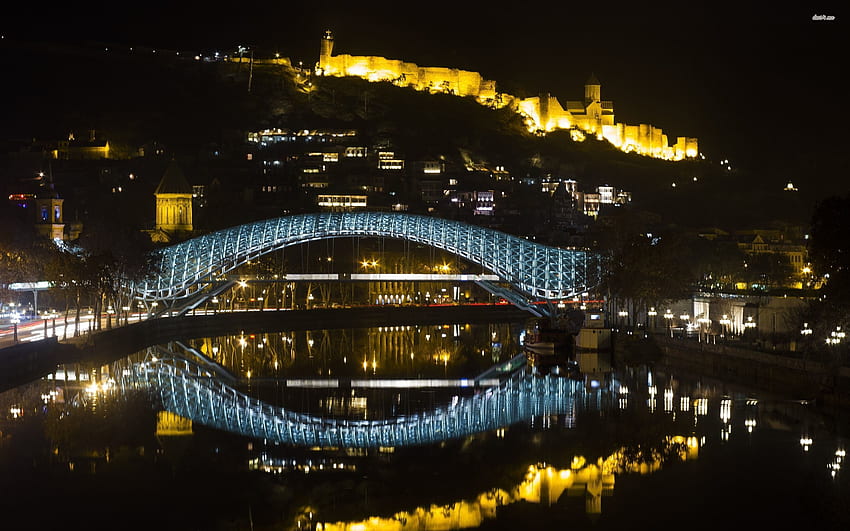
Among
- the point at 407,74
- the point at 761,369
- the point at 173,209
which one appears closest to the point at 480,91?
the point at 407,74

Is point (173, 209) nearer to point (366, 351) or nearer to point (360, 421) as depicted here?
point (366, 351)

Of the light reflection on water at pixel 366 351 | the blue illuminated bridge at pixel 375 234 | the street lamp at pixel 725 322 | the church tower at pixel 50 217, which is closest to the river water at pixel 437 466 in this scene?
the light reflection on water at pixel 366 351

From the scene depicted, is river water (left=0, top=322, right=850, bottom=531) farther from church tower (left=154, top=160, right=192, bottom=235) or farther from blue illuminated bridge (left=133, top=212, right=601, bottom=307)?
church tower (left=154, top=160, right=192, bottom=235)

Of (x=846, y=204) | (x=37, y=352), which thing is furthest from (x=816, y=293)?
(x=37, y=352)

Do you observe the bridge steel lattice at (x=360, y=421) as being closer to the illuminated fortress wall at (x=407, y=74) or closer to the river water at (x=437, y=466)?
the river water at (x=437, y=466)

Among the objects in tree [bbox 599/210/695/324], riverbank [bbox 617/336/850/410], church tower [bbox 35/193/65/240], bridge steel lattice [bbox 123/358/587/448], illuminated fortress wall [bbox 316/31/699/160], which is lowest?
bridge steel lattice [bbox 123/358/587/448]

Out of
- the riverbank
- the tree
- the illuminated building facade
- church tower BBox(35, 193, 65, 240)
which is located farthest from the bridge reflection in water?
the illuminated building facade
